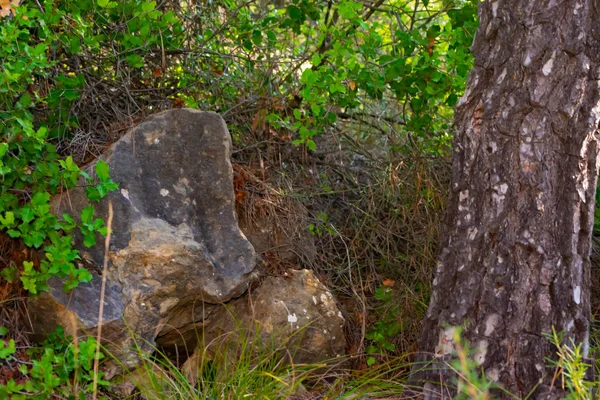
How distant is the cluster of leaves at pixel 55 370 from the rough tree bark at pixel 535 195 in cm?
153

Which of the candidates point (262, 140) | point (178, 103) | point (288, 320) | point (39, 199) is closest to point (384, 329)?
point (288, 320)

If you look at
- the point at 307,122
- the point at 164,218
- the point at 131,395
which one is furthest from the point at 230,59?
the point at 131,395

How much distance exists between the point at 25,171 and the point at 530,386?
7.98ft

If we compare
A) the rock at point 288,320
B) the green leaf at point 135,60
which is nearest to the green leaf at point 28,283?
the rock at point 288,320

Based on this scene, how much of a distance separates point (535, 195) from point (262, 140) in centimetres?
196

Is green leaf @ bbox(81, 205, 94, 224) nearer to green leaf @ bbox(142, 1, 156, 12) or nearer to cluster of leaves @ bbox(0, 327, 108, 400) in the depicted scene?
cluster of leaves @ bbox(0, 327, 108, 400)

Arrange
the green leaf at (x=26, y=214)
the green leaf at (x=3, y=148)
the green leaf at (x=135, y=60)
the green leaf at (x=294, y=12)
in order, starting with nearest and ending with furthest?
the green leaf at (x=3, y=148), the green leaf at (x=26, y=214), the green leaf at (x=135, y=60), the green leaf at (x=294, y=12)

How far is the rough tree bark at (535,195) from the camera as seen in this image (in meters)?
2.83

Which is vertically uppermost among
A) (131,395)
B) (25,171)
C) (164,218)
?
(25,171)

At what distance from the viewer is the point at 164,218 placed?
3.38 meters

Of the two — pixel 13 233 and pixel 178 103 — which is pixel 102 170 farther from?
pixel 178 103

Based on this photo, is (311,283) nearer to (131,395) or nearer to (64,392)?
(131,395)

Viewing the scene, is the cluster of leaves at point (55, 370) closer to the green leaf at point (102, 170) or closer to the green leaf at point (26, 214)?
the green leaf at point (26, 214)

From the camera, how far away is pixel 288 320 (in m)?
3.54
